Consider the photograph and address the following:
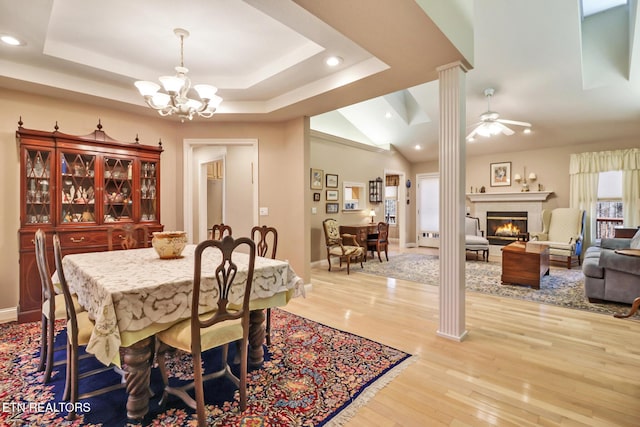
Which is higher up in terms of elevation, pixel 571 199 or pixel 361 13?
pixel 361 13

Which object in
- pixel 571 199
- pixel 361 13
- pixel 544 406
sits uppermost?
pixel 361 13

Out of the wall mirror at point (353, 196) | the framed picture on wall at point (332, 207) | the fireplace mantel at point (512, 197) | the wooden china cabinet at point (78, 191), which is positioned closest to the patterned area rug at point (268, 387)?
the wooden china cabinet at point (78, 191)

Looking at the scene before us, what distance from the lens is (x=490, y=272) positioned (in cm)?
535

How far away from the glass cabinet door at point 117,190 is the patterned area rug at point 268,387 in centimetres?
149

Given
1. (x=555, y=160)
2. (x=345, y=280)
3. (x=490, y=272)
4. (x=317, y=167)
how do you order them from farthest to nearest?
(x=555, y=160) → (x=317, y=167) → (x=490, y=272) → (x=345, y=280)

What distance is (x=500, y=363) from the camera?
2.30 m

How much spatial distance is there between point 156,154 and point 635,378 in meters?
5.06

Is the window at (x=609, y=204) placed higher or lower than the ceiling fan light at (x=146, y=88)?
lower

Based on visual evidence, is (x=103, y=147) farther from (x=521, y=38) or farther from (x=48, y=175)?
(x=521, y=38)

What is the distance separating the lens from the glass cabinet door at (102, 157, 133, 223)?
368 cm

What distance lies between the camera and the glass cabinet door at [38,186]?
3213mm

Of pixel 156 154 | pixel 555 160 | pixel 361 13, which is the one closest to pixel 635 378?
pixel 361 13

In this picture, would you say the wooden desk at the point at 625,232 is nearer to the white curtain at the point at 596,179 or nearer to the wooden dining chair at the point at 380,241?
the white curtain at the point at 596,179

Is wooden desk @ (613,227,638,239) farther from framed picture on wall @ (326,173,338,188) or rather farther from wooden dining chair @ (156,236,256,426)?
wooden dining chair @ (156,236,256,426)
